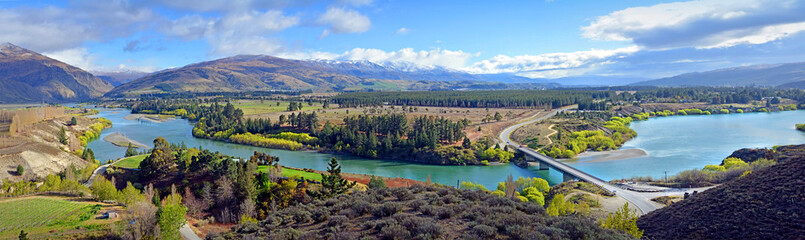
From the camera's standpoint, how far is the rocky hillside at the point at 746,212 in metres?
20.7

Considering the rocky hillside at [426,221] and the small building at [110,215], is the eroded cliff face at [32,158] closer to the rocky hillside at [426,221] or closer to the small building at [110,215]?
the small building at [110,215]

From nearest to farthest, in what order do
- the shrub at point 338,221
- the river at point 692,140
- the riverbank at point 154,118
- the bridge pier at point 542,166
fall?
the shrub at point 338,221 < the river at point 692,140 < the bridge pier at point 542,166 < the riverbank at point 154,118

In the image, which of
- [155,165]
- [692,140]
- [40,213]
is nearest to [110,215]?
[40,213]

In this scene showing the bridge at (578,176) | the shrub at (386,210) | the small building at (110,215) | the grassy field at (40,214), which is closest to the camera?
the shrub at (386,210)

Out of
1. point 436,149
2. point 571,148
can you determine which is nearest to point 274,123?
point 436,149

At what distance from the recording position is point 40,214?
1339 inches

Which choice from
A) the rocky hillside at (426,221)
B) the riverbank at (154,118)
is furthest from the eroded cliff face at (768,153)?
the riverbank at (154,118)

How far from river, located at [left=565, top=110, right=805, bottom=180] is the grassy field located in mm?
57985

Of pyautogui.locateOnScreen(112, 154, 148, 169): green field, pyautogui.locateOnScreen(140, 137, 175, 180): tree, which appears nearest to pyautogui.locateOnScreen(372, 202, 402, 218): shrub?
pyautogui.locateOnScreen(140, 137, 175, 180): tree

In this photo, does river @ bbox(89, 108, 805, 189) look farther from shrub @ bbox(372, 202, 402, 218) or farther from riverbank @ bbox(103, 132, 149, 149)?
shrub @ bbox(372, 202, 402, 218)

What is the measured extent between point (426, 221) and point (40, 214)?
113 feet

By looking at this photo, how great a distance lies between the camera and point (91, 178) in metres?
52.1

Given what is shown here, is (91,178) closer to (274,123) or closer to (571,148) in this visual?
(274,123)

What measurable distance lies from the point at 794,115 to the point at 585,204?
140847 millimetres
